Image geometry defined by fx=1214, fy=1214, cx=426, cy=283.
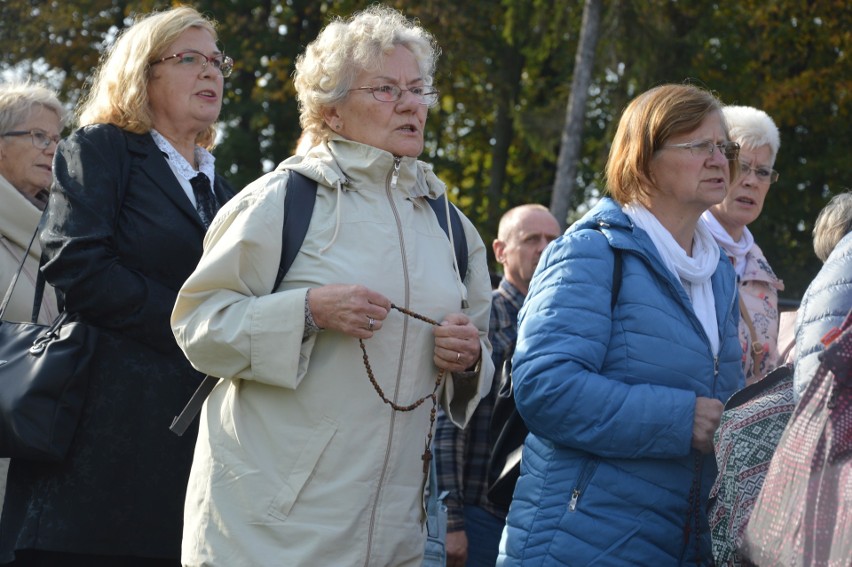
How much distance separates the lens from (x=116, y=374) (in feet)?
12.6

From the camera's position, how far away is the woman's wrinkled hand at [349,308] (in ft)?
9.95

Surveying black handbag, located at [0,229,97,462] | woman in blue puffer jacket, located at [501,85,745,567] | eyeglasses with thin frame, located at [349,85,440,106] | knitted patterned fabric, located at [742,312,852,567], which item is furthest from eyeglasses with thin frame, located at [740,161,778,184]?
black handbag, located at [0,229,97,462]

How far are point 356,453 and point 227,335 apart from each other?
455 mm

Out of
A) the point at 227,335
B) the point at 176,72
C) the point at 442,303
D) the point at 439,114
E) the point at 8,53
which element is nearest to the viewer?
the point at 227,335

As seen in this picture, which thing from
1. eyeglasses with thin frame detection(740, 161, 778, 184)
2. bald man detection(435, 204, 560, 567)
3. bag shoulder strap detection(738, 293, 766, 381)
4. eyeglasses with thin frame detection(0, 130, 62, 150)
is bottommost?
bald man detection(435, 204, 560, 567)

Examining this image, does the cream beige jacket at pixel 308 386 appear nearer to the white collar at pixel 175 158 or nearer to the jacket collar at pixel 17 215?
the white collar at pixel 175 158

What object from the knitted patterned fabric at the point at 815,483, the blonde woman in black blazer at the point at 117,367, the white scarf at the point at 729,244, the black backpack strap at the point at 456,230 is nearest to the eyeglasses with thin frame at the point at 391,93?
the black backpack strap at the point at 456,230

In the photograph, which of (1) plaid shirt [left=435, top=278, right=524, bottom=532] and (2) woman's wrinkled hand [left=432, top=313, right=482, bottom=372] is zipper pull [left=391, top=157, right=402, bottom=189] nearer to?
(2) woman's wrinkled hand [left=432, top=313, right=482, bottom=372]

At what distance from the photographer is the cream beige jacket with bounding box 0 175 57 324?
446cm

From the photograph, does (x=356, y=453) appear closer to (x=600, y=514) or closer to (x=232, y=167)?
(x=600, y=514)

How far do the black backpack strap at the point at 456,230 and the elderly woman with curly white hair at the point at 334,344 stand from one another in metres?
0.08

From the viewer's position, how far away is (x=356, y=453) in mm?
3164

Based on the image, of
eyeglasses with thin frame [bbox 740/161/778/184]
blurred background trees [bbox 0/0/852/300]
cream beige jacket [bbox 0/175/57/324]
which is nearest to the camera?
cream beige jacket [bbox 0/175/57/324]

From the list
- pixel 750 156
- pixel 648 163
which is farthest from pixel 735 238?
pixel 648 163
